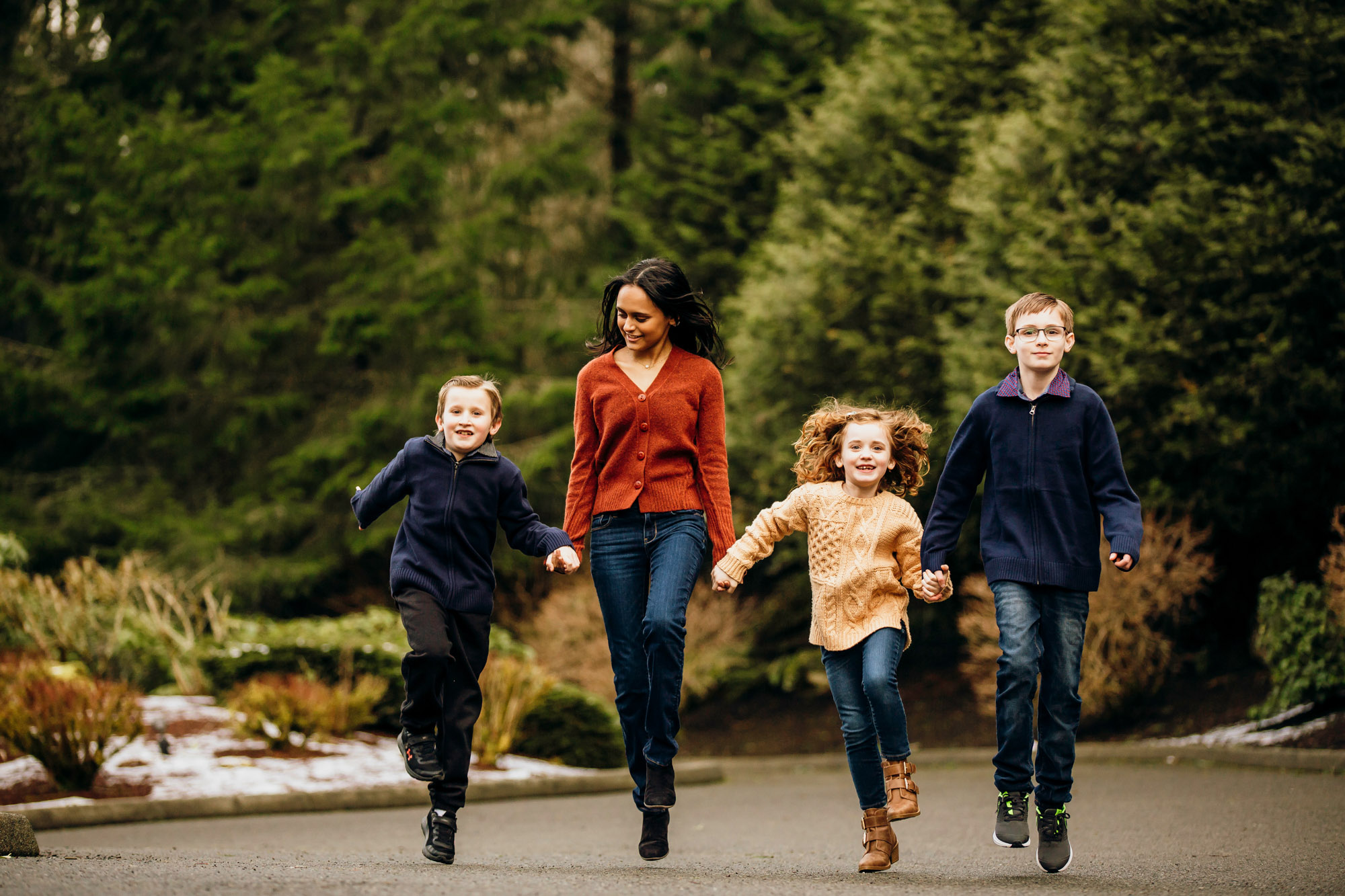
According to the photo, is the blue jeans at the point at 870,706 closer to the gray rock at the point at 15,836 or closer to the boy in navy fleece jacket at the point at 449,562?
the boy in navy fleece jacket at the point at 449,562

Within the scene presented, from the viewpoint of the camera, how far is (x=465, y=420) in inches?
201

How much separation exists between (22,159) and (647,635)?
21188 mm

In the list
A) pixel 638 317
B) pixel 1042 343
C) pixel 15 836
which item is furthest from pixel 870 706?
pixel 15 836

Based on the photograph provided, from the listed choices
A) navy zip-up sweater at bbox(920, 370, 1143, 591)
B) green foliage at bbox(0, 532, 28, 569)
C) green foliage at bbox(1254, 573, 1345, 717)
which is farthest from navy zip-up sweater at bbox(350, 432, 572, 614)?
green foliage at bbox(0, 532, 28, 569)

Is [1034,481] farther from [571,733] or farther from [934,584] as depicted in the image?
[571,733]

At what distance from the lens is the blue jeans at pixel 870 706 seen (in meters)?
4.63

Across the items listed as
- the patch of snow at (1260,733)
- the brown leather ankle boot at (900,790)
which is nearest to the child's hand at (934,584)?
the brown leather ankle boot at (900,790)

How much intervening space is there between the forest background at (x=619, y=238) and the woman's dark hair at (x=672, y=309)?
6.80 metres

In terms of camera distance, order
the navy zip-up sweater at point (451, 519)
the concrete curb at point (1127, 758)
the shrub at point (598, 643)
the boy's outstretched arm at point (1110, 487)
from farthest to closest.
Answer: the shrub at point (598, 643) < the concrete curb at point (1127, 758) < the navy zip-up sweater at point (451, 519) < the boy's outstretched arm at point (1110, 487)

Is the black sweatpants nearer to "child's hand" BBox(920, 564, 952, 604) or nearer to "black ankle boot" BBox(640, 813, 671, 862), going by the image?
"black ankle boot" BBox(640, 813, 671, 862)

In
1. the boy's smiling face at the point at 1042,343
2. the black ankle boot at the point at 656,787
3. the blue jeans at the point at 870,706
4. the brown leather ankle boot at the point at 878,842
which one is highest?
the boy's smiling face at the point at 1042,343

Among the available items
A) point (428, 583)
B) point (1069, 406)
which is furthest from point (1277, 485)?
point (428, 583)

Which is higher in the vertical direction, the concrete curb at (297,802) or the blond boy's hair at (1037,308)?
the blond boy's hair at (1037,308)

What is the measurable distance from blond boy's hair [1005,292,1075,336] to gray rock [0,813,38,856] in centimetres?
408
